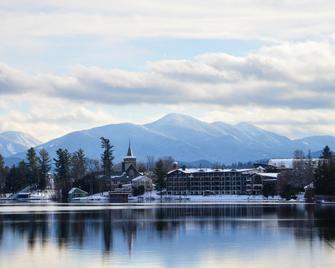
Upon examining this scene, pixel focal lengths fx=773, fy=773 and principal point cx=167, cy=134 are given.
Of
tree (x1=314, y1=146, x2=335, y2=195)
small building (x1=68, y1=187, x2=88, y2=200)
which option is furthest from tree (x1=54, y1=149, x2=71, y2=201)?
tree (x1=314, y1=146, x2=335, y2=195)

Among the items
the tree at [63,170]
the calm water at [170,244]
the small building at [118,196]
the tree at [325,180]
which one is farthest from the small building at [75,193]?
the calm water at [170,244]

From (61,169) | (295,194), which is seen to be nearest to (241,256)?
(295,194)

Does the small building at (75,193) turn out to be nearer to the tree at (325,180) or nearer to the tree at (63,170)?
the tree at (63,170)

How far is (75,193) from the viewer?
191m

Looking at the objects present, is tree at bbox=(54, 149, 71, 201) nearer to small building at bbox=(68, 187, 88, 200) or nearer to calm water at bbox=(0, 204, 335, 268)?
small building at bbox=(68, 187, 88, 200)

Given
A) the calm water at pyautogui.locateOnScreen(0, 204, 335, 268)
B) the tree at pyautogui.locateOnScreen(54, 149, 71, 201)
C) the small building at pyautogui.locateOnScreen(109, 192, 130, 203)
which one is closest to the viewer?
the calm water at pyautogui.locateOnScreen(0, 204, 335, 268)

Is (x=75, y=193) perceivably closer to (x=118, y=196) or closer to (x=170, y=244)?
(x=118, y=196)

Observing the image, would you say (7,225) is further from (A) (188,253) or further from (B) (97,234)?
(A) (188,253)

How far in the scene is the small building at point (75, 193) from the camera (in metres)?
191

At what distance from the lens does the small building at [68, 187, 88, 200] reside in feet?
626

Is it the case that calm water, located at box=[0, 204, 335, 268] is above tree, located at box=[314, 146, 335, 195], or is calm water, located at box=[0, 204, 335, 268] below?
below

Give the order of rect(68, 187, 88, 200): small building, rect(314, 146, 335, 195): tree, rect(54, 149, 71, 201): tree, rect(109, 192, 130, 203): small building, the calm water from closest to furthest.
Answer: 1. the calm water
2. rect(314, 146, 335, 195): tree
3. rect(109, 192, 130, 203): small building
4. rect(68, 187, 88, 200): small building
5. rect(54, 149, 71, 201): tree

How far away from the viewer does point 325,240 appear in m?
49.3

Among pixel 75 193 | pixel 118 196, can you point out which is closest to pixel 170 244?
pixel 75 193
